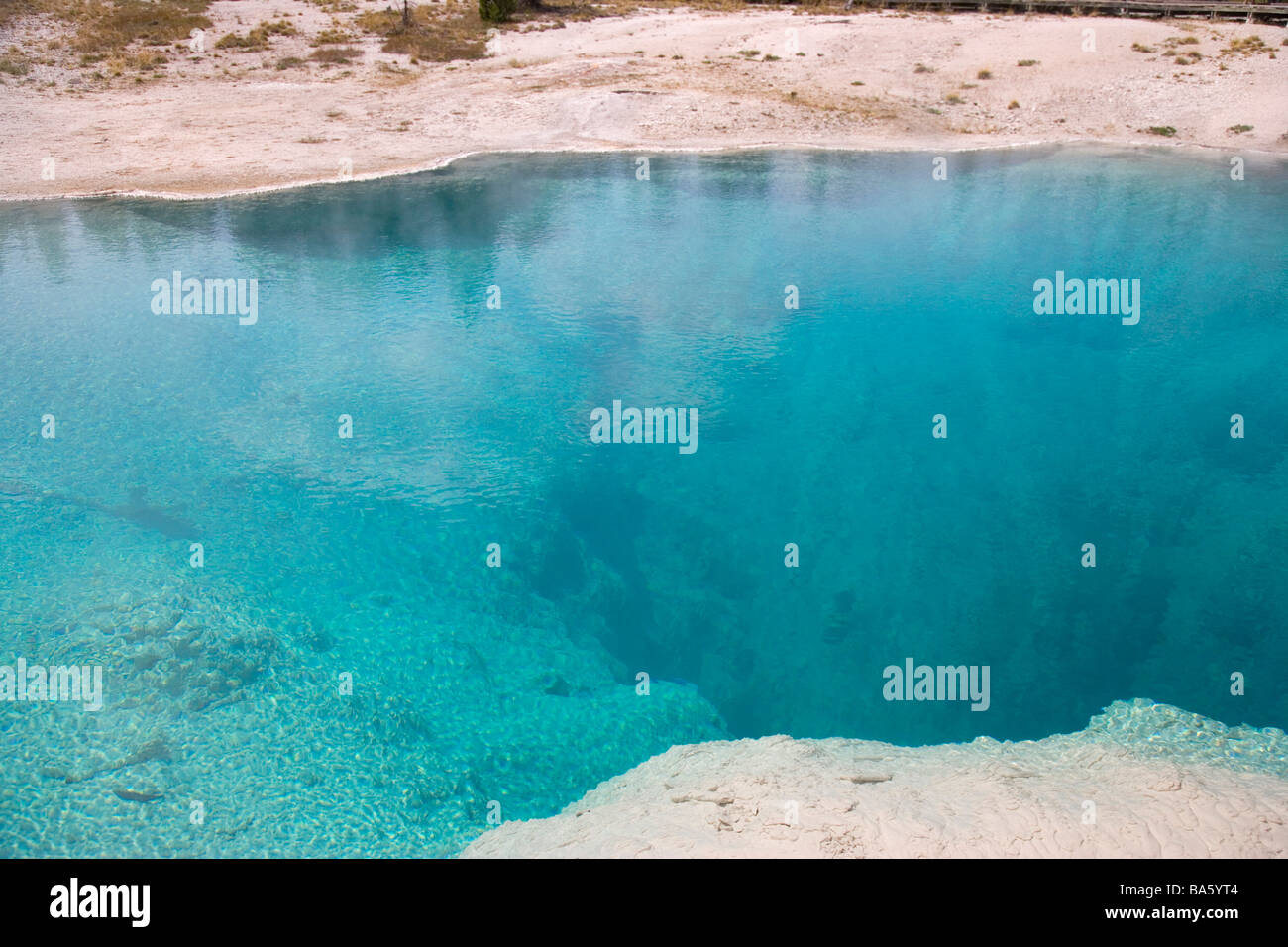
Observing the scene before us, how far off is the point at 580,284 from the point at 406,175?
23.9 feet

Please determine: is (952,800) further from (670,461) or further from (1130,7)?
(1130,7)

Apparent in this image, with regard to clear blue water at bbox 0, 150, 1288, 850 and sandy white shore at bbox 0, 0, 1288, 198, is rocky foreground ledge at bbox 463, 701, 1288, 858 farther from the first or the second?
sandy white shore at bbox 0, 0, 1288, 198

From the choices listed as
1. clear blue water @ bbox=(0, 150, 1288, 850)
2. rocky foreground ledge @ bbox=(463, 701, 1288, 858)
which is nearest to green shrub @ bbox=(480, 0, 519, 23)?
clear blue water @ bbox=(0, 150, 1288, 850)

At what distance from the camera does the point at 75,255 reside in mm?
15367

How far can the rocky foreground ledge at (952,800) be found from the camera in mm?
5418

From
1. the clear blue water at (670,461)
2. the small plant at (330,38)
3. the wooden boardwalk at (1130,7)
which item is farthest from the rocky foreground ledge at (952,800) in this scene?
the wooden boardwalk at (1130,7)

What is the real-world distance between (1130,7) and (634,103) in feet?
64.0

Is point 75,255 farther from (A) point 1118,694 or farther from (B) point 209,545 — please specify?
(A) point 1118,694

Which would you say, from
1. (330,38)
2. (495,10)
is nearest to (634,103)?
(495,10)

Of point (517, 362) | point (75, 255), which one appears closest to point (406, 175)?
point (75, 255)

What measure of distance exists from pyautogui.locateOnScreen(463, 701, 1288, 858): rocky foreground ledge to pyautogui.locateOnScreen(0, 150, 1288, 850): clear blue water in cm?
44

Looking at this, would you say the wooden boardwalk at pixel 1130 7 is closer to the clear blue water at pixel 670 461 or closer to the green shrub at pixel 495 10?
the green shrub at pixel 495 10

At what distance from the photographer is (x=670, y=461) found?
1073cm

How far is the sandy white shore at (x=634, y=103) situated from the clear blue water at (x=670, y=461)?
3259mm
